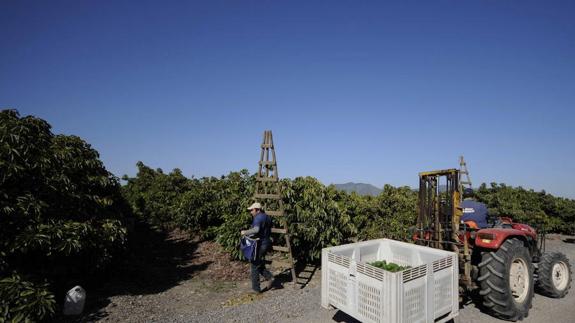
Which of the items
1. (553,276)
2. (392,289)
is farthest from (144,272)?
(553,276)

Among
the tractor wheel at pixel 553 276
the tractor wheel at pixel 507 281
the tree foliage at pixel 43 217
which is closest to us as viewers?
the tree foliage at pixel 43 217

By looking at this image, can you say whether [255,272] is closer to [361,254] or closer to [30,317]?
[361,254]

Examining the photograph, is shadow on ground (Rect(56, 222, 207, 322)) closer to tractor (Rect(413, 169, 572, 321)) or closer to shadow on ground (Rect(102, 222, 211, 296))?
shadow on ground (Rect(102, 222, 211, 296))

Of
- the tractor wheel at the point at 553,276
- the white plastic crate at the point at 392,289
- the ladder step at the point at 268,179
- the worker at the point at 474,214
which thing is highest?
the ladder step at the point at 268,179

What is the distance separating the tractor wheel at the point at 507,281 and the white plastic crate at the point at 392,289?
1396mm

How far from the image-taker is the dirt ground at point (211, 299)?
5730 mm

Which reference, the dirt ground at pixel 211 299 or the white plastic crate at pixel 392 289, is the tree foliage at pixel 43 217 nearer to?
the dirt ground at pixel 211 299

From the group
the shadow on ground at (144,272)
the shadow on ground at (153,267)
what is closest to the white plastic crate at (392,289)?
the shadow on ground at (144,272)

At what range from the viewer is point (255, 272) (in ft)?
23.4

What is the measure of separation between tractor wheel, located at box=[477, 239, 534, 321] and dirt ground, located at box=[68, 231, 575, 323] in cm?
29

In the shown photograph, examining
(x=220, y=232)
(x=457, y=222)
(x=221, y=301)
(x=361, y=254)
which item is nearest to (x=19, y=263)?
(x=221, y=301)

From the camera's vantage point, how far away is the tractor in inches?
217

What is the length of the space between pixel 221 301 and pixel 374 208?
722 centimetres

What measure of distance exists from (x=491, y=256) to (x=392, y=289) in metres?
3.06
